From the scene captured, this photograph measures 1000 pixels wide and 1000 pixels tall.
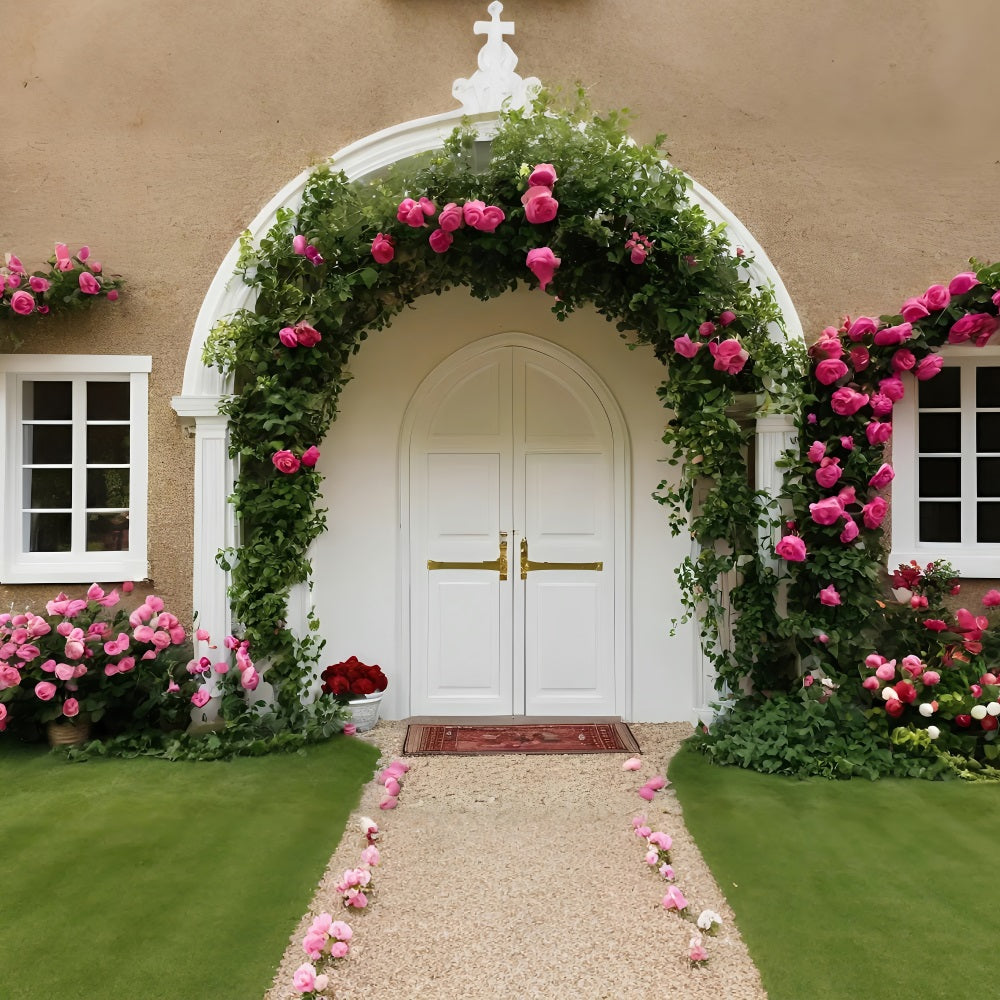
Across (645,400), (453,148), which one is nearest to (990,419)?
(645,400)

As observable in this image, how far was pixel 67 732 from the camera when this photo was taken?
4.39 meters

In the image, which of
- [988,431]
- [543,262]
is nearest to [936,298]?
[988,431]

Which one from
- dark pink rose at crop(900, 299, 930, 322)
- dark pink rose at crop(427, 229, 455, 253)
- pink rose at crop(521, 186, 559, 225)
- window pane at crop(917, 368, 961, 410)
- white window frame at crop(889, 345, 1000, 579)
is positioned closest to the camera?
pink rose at crop(521, 186, 559, 225)

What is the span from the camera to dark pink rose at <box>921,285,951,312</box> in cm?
443

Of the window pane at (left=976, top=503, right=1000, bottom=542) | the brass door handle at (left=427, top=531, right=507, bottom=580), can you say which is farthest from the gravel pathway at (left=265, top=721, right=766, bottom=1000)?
the window pane at (left=976, top=503, right=1000, bottom=542)

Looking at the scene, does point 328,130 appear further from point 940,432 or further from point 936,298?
point 940,432

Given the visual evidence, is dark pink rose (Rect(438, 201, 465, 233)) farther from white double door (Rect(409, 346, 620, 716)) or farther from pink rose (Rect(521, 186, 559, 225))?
white double door (Rect(409, 346, 620, 716))

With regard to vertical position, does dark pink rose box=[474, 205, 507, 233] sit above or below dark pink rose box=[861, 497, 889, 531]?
above

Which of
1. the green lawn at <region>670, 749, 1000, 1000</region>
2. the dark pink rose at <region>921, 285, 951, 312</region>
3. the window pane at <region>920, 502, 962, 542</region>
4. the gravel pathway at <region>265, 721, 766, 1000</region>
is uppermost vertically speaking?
the dark pink rose at <region>921, 285, 951, 312</region>

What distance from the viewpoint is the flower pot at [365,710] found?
15.8 feet

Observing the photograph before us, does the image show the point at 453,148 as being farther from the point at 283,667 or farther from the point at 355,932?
the point at 355,932

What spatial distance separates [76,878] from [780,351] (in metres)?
4.29

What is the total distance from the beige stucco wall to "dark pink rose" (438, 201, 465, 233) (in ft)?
3.35

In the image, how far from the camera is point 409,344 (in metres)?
5.23
